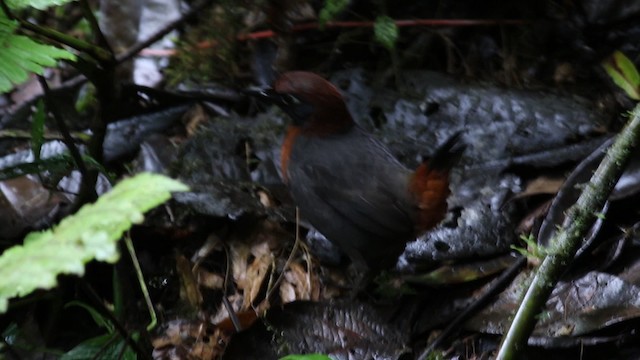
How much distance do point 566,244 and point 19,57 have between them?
157 centimetres

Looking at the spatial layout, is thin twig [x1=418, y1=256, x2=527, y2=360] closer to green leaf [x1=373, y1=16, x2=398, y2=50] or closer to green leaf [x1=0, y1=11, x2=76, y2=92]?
green leaf [x1=373, y1=16, x2=398, y2=50]

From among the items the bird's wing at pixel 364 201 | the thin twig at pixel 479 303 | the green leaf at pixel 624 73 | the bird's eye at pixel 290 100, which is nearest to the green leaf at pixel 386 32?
the bird's eye at pixel 290 100

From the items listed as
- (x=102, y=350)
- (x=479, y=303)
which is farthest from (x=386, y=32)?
(x=102, y=350)

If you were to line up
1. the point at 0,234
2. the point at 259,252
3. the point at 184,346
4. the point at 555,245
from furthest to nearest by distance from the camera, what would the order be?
the point at 259,252
the point at 0,234
the point at 184,346
the point at 555,245

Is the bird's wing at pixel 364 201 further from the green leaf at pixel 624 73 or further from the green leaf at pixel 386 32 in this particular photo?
the green leaf at pixel 624 73

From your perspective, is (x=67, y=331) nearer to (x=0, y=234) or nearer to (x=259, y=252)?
(x=0, y=234)

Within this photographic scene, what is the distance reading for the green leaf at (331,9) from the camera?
3465 mm

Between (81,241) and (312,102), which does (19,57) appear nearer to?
(81,241)

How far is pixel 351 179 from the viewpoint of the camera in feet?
9.74

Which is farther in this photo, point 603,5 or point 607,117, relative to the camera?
point 603,5

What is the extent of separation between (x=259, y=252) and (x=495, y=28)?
1.73 metres

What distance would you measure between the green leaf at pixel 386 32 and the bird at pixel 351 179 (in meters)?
0.47

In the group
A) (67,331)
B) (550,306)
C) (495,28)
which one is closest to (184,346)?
(67,331)

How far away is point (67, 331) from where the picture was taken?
282cm
